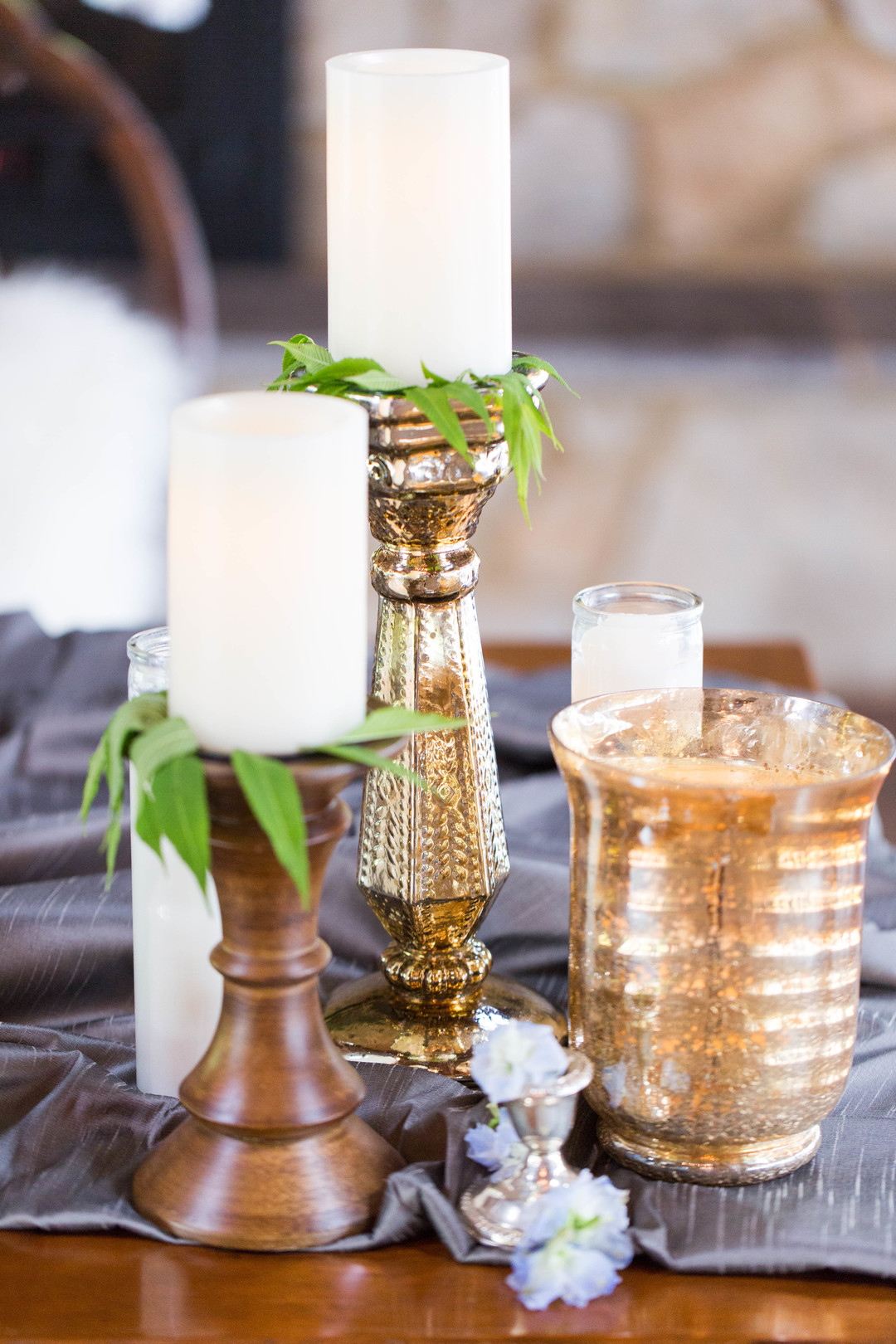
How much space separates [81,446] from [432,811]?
162 cm

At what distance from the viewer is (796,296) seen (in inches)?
80.7

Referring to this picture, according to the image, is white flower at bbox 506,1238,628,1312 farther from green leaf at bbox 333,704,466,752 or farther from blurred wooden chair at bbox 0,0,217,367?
blurred wooden chair at bbox 0,0,217,367

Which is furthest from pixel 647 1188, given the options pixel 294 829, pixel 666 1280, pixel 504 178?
pixel 504 178

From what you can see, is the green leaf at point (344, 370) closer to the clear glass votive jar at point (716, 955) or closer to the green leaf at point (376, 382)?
the green leaf at point (376, 382)

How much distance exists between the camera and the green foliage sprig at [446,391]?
473mm

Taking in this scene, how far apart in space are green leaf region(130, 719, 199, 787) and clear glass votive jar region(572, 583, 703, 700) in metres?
0.18

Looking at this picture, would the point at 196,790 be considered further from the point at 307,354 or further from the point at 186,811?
the point at 307,354

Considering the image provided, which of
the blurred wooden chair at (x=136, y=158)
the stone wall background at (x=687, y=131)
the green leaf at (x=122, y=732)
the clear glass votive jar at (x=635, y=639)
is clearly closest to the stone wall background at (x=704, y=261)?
the stone wall background at (x=687, y=131)

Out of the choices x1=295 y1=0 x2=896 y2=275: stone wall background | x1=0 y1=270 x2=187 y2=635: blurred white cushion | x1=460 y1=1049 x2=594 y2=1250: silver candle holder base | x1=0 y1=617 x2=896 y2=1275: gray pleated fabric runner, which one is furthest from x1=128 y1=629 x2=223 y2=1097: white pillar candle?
x1=295 y1=0 x2=896 y2=275: stone wall background

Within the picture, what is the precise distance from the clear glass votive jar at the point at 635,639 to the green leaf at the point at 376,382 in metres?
0.10

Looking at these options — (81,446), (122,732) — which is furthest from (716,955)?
(81,446)

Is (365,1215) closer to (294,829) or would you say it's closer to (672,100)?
(294,829)

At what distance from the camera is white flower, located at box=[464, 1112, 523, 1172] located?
1.39 feet

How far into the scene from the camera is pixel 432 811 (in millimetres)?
→ 542
